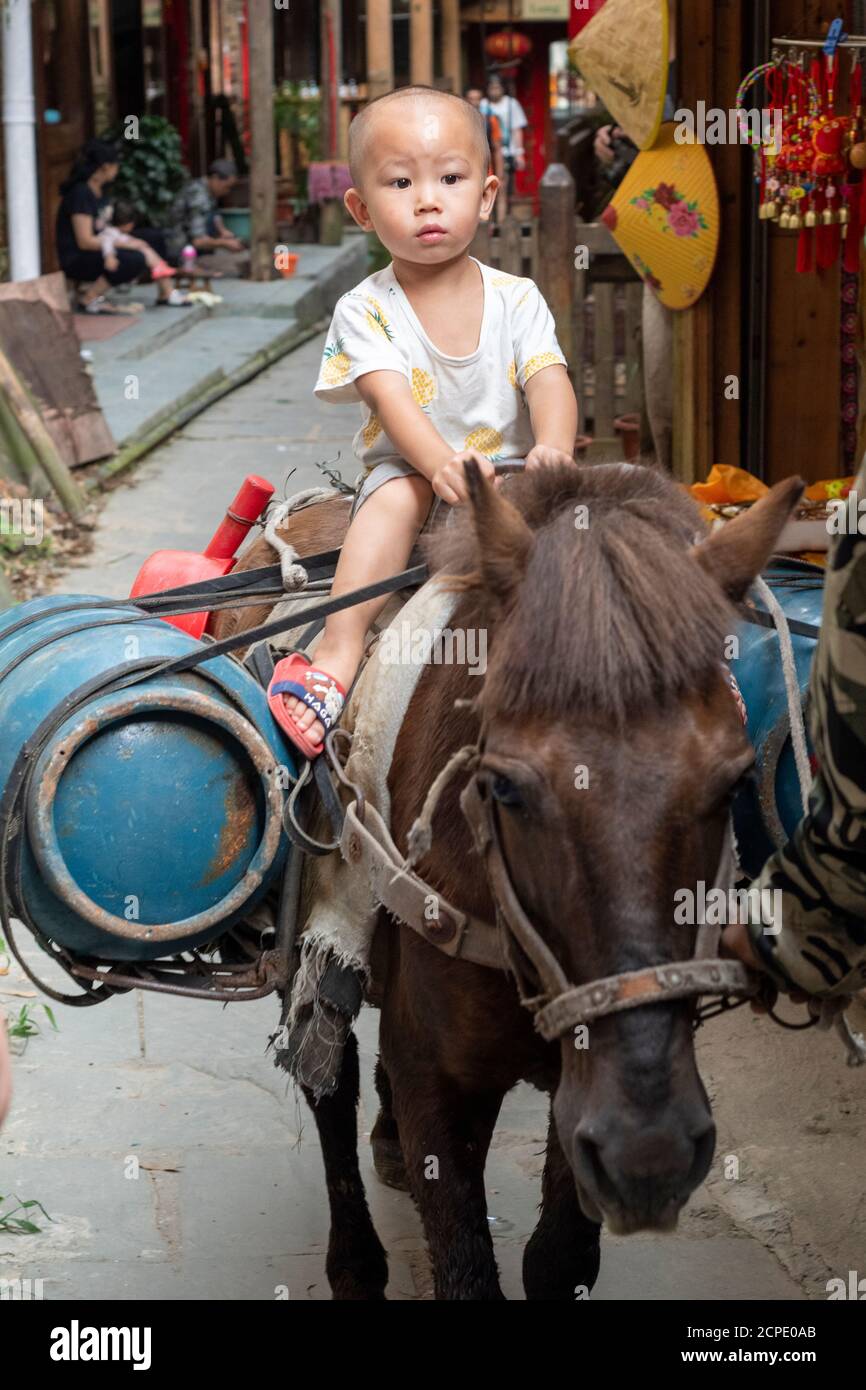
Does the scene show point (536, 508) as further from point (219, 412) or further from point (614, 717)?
point (219, 412)

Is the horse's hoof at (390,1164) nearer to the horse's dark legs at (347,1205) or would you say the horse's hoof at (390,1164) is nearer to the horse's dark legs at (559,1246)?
the horse's dark legs at (347,1205)

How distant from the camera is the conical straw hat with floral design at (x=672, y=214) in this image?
5855mm

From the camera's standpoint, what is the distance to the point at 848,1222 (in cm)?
373

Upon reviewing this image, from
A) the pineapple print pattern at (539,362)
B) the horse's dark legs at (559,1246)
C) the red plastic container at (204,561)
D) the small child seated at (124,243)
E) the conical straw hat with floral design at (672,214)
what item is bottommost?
the horse's dark legs at (559,1246)

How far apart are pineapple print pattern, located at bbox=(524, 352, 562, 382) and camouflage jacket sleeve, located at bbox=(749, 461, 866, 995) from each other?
1.14 m

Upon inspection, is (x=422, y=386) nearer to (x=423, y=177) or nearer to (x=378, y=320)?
(x=378, y=320)

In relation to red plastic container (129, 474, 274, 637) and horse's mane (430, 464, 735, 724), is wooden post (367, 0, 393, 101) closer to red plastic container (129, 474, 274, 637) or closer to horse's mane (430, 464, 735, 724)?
red plastic container (129, 474, 274, 637)

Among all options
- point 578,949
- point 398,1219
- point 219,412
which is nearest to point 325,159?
point 219,412

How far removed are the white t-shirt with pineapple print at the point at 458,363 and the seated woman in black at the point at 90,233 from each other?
11429 mm

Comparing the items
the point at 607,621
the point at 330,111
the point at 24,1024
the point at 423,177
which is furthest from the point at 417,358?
the point at 330,111

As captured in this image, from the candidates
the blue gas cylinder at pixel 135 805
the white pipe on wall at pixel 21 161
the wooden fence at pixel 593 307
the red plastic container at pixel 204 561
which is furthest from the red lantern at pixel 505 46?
the blue gas cylinder at pixel 135 805

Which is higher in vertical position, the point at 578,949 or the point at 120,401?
the point at 120,401

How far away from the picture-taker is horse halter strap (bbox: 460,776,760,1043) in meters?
2.01
